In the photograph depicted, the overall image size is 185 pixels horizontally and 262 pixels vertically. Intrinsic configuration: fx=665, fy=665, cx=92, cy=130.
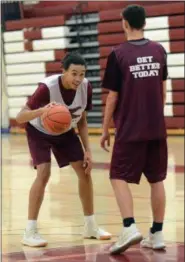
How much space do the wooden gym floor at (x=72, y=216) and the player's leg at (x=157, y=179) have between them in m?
0.11

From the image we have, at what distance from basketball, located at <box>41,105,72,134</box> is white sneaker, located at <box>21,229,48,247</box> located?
0.79 metres

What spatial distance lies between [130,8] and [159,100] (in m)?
0.66

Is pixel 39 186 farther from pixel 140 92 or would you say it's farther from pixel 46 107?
pixel 140 92

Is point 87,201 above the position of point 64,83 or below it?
below

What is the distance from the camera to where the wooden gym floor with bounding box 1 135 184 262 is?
4523 millimetres

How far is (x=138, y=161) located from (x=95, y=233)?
0.83 metres

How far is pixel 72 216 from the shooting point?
19.7 feet

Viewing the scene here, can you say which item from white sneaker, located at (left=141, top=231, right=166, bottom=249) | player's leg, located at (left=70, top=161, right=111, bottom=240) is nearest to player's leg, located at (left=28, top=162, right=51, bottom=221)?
player's leg, located at (left=70, top=161, right=111, bottom=240)

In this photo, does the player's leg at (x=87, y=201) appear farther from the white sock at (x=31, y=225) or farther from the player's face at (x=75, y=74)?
the player's face at (x=75, y=74)

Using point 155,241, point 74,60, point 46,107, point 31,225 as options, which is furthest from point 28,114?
point 155,241

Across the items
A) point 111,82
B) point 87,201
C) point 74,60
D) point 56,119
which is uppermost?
point 74,60

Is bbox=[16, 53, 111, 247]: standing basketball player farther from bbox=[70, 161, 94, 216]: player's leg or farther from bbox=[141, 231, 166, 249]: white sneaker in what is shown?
bbox=[141, 231, 166, 249]: white sneaker

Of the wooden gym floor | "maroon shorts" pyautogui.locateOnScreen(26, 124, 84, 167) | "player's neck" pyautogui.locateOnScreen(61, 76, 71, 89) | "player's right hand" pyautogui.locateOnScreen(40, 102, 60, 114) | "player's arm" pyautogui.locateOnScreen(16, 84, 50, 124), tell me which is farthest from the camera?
"maroon shorts" pyautogui.locateOnScreen(26, 124, 84, 167)

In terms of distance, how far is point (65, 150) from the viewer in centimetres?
506
